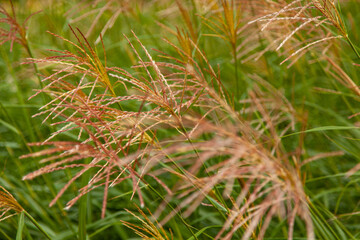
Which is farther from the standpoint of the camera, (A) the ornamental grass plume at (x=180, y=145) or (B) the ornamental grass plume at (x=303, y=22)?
(B) the ornamental grass plume at (x=303, y=22)

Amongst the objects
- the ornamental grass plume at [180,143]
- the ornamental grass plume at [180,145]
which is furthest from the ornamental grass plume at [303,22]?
the ornamental grass plume at [180,145]

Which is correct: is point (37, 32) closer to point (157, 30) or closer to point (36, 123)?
point (157, 30)

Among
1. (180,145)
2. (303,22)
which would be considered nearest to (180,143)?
(180,145)

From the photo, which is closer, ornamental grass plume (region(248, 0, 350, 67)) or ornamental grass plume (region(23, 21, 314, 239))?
ornamental grass plume (region(23, 21, 314, 239))

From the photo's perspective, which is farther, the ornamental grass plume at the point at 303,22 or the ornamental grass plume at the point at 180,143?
the ornamental grass plume at the point at 303,22

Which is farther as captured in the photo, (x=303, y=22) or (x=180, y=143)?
(x=303, y=22)

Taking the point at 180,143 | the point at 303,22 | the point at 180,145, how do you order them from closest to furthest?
the point at 180,145
the point at 180,143
the point at 303,22

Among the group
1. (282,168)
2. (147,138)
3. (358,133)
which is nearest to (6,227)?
(147,138)

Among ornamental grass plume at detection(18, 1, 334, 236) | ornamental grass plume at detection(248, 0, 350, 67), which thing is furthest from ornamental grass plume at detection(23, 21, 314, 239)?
ornamental grass plume at detection(248, 0, 350, 67)

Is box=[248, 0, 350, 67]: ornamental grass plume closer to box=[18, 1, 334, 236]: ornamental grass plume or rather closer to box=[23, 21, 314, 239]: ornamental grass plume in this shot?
box=[18, 1, 334, 236]: ornamental grass plume

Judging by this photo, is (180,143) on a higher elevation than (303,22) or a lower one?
lower

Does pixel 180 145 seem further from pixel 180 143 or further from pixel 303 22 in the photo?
pixel 303 22

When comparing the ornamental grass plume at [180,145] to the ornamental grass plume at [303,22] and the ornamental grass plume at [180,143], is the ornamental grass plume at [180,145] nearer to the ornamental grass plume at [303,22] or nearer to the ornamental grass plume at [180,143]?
the ornamental grass plume at [180,143]

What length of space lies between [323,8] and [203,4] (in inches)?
35.7
